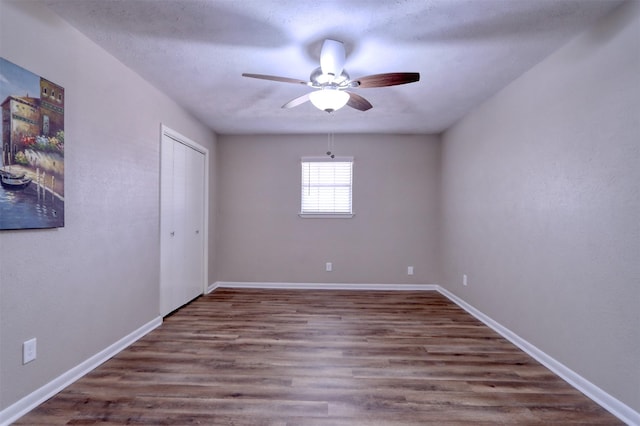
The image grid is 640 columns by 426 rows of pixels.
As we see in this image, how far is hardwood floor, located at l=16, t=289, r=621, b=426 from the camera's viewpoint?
171 centimetres

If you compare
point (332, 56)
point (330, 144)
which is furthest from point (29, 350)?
point (330, 144)

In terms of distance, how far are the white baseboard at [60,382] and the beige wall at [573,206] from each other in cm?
342

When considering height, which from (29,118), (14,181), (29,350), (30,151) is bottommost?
(29,350)

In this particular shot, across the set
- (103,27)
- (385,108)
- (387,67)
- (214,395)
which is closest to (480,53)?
(387,67)

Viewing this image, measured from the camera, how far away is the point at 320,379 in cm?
207

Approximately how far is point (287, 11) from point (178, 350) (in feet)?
8.81

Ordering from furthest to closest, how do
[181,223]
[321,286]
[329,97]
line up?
1. [321,286]
2. [181,223]
3. [329,97]

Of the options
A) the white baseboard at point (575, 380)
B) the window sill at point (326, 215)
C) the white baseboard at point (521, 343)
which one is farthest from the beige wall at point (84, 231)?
the white baseboard at point (575, 380)

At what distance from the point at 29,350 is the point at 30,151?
116 centimetres

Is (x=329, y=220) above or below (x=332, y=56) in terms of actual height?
below

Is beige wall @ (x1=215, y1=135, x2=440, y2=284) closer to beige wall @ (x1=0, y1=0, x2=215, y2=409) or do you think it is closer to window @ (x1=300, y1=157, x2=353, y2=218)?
window @ (x1=300, y1=157, x2=353, y2=218)

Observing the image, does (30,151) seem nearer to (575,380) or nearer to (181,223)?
(181,223)

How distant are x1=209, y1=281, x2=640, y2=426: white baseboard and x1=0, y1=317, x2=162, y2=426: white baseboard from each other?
187 centimetres

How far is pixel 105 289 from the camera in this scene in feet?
7.57
